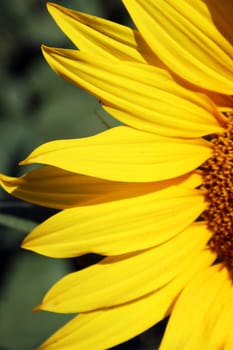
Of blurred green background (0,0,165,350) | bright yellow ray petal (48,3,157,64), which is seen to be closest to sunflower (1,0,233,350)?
bright yellow ray petal (48,3,157,64)

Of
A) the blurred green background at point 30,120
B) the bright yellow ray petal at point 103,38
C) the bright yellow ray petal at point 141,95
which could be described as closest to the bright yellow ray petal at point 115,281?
the bright yellow ray petal at point 141,95

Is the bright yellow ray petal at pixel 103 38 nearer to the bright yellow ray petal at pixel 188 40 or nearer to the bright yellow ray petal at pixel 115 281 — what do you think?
the bright yellow ray petal at pixel 188 40

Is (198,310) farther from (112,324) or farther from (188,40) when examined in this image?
(188,40)

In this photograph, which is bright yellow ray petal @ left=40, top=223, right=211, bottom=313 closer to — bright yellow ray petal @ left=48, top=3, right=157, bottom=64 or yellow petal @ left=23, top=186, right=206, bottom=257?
yellow petal @ left=23, top=186, right=206, bottom=257

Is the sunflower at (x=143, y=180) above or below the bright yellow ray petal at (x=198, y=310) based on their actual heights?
above

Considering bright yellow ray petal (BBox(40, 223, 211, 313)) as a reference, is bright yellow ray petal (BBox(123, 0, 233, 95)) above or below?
above

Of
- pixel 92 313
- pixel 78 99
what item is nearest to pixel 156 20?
pixel 92 313
